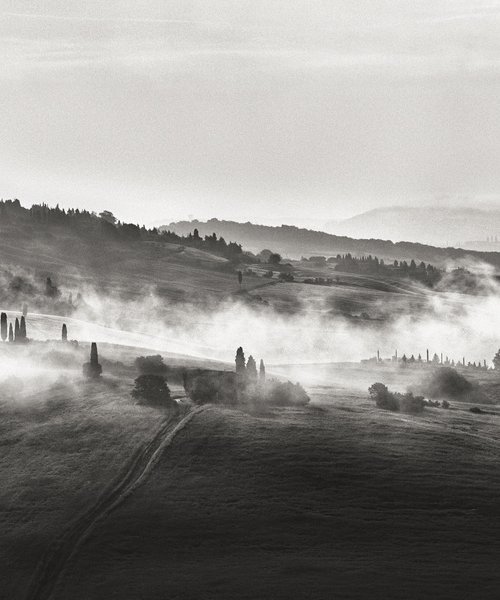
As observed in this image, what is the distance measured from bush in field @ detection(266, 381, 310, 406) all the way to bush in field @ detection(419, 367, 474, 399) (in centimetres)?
3114

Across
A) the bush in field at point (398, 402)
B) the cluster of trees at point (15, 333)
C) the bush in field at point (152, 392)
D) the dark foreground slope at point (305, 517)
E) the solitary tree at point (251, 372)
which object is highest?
the cluster of trees at point (15, 333)

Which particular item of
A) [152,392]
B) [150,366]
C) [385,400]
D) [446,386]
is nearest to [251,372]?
[150,366]

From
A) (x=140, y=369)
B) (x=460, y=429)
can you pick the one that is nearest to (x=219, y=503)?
(x=460, y=429)

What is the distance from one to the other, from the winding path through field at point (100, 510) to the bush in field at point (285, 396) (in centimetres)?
1321

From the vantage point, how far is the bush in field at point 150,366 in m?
130

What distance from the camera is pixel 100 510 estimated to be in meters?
72.6

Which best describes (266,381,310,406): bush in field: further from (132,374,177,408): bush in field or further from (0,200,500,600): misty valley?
(132,374,177,408): bush in field

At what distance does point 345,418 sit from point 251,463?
19.1 metres

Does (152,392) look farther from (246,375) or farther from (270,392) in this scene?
(246,375)

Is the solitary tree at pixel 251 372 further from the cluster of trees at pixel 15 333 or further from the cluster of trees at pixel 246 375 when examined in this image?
the cluster of trees at pixel 15 333

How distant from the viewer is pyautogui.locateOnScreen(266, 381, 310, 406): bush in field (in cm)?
10675

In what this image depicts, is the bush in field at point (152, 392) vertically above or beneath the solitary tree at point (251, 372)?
beneath

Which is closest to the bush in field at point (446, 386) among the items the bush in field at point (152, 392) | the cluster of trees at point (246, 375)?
the cluster of trees at point (246, 375)

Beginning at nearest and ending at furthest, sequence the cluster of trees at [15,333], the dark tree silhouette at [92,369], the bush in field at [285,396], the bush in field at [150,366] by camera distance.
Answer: the bush in field at [285,396], the dark tree silhouette at [92,369], the bush in field at [150,366], the cluster of trees at [15,333]
